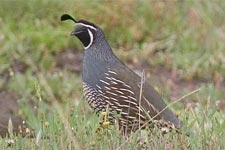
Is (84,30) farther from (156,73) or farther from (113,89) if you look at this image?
(156,73)

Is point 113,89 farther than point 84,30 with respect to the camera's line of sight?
No

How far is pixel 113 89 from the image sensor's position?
6543mm

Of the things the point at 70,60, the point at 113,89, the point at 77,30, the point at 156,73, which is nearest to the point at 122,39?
the point at 70,60

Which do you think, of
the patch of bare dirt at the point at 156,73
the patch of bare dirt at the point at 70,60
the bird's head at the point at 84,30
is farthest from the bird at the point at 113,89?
the patch of bare dirt at the point at 70,60

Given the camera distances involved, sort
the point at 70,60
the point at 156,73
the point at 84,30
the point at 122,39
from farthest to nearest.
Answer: the point at 122,39 < the point at 70,60 < the point at 156,73 < the point at 84,30

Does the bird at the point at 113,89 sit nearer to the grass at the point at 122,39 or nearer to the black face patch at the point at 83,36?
the black face patch at the point at 83,36

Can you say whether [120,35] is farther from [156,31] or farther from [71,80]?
[71,80]

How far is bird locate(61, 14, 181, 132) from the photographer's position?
636 cm

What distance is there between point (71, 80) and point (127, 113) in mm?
2791

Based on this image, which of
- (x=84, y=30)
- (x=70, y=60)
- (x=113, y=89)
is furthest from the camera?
(x=70, y=60)

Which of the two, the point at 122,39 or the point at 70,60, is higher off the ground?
the point at 122,39

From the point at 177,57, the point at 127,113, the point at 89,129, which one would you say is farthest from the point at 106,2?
the point at 89,129

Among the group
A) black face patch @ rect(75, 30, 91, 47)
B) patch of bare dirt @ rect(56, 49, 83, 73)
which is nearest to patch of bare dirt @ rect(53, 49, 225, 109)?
patch of bare dirt @ rect(56, 49, 83, 73)

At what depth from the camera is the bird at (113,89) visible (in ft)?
20.9
